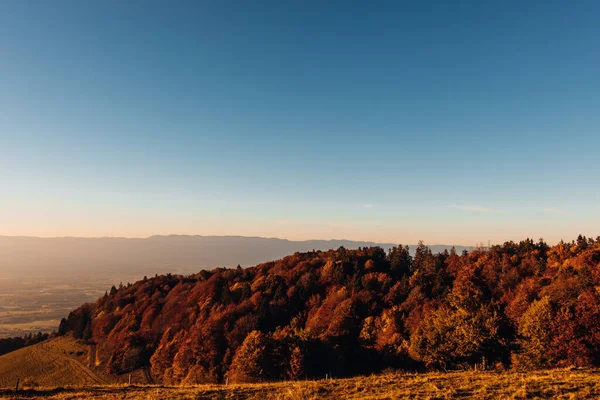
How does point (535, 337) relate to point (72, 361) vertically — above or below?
above

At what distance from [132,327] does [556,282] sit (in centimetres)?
12698

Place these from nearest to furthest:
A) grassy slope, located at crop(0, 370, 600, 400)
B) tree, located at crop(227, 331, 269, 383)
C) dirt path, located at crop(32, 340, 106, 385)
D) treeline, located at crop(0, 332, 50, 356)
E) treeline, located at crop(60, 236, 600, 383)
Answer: grassy slope, located at crop(0, 370, 600, 400) → tree, located at crop(227, 331, 269, 383) → treeline, located at crop(60, 236, 600, 383) → dirt path, located at crop(32, 340, 106, 385) → treeline, located at crop(0, 332, 50, 356)

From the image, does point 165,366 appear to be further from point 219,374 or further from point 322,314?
point 322,314

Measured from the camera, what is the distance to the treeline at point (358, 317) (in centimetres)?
5875

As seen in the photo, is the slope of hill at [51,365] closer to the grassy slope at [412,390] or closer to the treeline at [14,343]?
the treeline at [14,343]

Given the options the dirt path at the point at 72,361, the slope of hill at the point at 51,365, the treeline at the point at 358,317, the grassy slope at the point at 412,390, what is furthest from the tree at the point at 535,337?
the slope of hill at the point at 51,365

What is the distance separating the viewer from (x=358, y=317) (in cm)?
9425

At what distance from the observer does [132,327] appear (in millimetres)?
114938

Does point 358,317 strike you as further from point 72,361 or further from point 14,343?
point 14,343

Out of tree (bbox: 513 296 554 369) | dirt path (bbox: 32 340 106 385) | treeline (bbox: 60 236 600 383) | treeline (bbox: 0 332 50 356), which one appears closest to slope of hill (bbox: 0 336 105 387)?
dirt path (bbox: 32 340 106 385)

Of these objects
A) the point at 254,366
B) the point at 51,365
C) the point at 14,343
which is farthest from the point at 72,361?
the point at 254,366

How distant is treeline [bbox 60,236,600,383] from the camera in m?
58.8

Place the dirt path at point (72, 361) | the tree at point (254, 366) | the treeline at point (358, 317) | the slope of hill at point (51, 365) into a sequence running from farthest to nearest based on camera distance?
1. the dirt path at point (72, 361)
2. the slope of hill at point (51, 365)
3. the treeline at point (358, 317)
4. the tree at point (254, 366)

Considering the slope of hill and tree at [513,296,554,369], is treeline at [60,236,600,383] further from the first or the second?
the slope of hill
